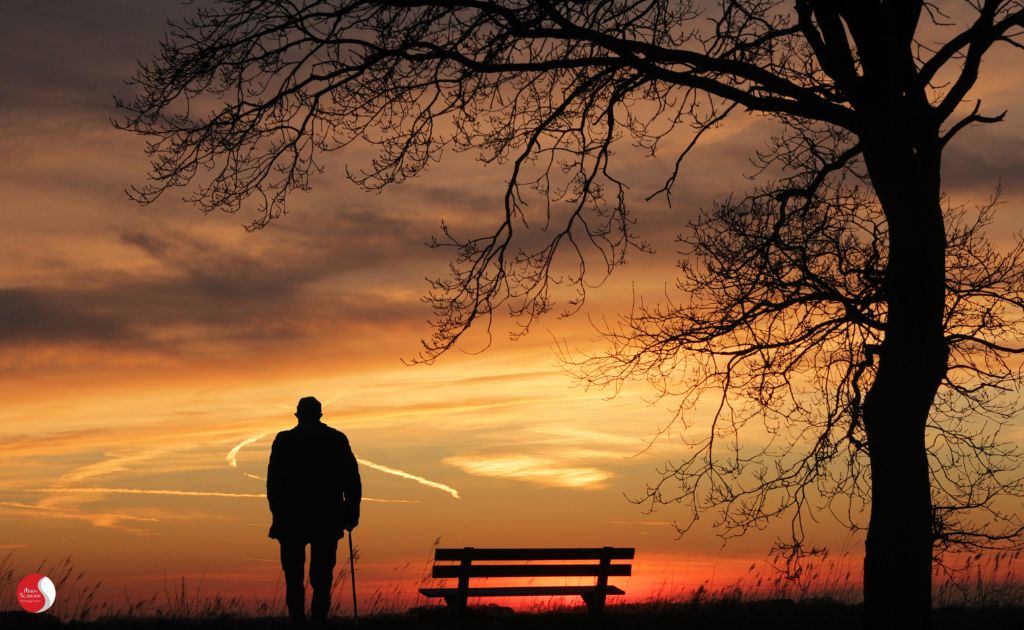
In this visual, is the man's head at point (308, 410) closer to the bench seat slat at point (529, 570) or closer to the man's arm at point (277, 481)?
the man's arm at point (277, 481)

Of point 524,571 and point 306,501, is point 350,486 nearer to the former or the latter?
point 306,501

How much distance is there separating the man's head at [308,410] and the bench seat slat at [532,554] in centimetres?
282

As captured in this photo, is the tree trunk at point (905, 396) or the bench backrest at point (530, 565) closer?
the tree trunk at point (905, 396)

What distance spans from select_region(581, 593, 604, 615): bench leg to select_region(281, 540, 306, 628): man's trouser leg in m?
4.01

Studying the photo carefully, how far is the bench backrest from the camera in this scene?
12969 millimetres

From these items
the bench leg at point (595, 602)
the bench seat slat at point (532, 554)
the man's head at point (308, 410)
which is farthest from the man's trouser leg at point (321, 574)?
the bench leg at point (595, 602)

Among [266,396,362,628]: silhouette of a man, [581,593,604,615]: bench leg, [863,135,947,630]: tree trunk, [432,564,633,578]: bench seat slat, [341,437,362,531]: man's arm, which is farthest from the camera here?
[581,593,604,615]: bench leg

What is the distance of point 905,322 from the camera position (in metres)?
10.9

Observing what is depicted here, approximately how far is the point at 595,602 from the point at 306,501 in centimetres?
446

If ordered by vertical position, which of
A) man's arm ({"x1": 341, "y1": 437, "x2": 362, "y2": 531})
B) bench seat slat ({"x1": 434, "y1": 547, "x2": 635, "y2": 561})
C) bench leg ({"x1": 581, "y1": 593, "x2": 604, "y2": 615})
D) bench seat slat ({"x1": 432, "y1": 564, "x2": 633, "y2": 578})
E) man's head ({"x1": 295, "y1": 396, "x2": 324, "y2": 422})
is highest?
man's head ({"x1": 295, "y1": 396, "x2": 324, "y2": 422})

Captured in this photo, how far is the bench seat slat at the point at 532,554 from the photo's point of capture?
511 inches

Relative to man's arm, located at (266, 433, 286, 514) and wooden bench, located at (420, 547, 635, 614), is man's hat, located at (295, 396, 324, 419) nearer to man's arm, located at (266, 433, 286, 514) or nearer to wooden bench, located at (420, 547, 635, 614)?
man's arm, located at (266, 433, 286, 514)

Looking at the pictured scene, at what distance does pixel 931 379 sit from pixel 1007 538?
3269 mm

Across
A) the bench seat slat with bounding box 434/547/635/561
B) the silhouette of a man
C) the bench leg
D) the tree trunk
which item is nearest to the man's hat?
the silhouette of a man
